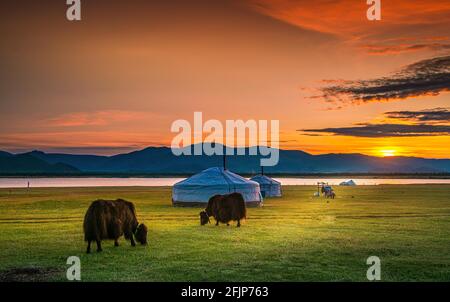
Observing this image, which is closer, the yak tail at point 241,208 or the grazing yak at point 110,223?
the grazing yak at point 110,223

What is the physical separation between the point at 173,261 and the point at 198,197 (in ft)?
77.5

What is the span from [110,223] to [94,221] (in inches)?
30.5

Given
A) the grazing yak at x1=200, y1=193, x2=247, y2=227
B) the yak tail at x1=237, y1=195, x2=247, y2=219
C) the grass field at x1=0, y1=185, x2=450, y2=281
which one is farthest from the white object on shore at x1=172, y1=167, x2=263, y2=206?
the yak tail at x1=237, y1=195, x2=247, y2=219

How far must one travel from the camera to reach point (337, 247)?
17562 millimetres

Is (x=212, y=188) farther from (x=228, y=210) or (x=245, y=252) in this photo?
(x=245, y=252)

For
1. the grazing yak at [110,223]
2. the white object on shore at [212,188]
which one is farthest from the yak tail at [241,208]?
the white object on shore at [212,188]

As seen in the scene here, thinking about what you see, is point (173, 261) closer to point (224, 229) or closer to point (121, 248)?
point (121, 248)

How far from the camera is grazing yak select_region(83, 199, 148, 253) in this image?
16109mm

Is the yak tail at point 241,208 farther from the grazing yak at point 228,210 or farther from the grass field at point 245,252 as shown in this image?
the grass field at point 245,252

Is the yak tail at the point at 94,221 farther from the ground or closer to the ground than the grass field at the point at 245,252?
farther from the ground

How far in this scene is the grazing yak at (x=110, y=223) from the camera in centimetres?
1611

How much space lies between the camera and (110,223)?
1669 centimetres
